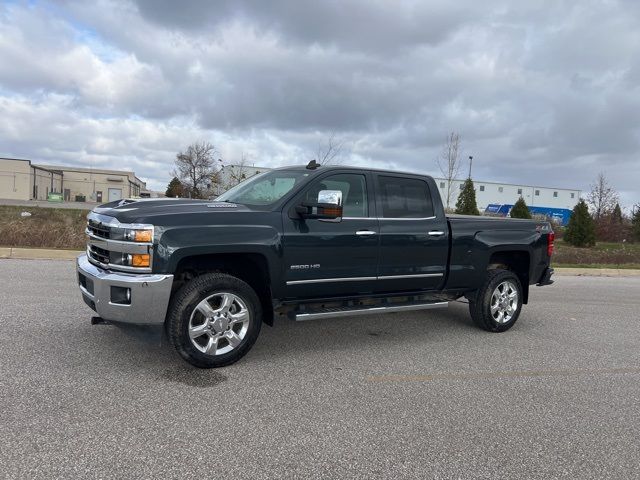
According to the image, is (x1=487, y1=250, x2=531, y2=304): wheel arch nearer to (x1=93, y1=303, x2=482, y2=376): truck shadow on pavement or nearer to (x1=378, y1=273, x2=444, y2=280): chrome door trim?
(x1=93, y1=303, x2=482, y2=376): truck shadow on pavement

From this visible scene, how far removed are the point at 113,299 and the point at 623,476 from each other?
3891 mm

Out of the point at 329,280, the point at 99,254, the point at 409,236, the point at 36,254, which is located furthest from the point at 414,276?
the point at 36,254

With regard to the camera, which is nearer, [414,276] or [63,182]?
[414,276]

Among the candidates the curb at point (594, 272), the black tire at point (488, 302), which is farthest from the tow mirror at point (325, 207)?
the curb at point (594, 272)

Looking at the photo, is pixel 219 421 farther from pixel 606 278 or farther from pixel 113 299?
pixel 606 278

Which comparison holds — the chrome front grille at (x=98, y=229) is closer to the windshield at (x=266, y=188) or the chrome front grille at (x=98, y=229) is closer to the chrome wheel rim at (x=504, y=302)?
the windshield at (x=266, y=188)

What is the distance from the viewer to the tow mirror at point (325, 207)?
4.64 m

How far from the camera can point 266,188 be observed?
5438 millimetres

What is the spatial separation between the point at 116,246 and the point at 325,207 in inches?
73.1

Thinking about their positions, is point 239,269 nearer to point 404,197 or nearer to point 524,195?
point 404,197

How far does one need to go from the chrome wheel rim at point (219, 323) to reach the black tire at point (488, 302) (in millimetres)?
3148

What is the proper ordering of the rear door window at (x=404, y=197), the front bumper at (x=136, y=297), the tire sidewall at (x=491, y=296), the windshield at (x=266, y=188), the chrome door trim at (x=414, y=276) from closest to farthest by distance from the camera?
1. the front bumper at (x=136, y=297)
2. the windshield at (x=266, y=188)
3. the chrome door trim at (x=414, y=276)
4. the rear door window at (x=404, y=197)
5. the tire sidewall at (x=491, y=296)

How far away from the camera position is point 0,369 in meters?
4.33

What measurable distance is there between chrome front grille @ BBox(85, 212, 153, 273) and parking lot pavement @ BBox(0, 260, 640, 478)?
63 cm
